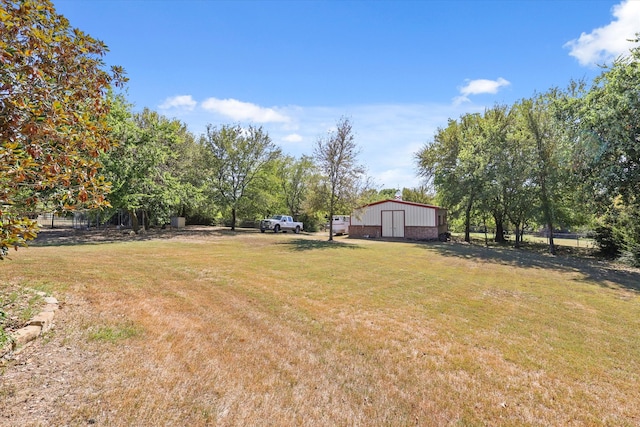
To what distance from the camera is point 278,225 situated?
28.1 m

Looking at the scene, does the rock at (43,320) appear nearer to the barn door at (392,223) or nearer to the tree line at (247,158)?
the tree line at (247,158)

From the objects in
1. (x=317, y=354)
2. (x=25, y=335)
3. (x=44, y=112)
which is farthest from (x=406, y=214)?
(x=44, y=112)

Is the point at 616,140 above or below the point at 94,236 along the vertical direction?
above

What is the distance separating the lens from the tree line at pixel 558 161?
14.0 meters

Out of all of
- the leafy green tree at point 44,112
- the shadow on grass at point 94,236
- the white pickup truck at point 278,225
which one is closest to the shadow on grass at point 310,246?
the shadow on grass at point 94,236

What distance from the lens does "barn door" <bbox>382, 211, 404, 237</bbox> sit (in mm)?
27734

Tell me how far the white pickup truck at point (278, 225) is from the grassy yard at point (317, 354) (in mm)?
19512

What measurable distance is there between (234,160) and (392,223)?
15690 millimetres

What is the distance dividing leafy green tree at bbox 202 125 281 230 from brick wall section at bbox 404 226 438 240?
1481 cm

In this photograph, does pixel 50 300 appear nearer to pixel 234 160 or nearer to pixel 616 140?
pixel 616 140

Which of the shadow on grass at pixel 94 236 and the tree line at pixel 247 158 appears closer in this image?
the tree line at pixel 247 158

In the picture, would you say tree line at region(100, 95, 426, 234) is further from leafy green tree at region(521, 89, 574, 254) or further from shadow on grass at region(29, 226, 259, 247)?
leafy green tree at region(521, 89, 574, 254)

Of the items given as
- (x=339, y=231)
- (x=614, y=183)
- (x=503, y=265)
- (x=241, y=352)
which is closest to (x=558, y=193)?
(x=614, y=183)

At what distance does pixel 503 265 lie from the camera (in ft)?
45.3
